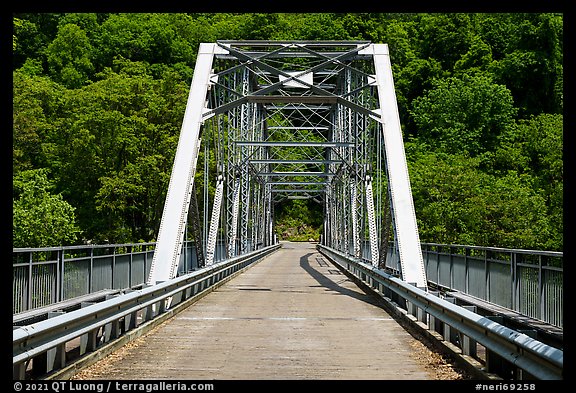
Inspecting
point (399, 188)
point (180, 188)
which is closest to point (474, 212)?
point (399, 188)

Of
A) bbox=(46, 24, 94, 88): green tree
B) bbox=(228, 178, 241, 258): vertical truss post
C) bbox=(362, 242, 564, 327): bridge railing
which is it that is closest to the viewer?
bbox=(362, 242, 564, 327): bridge railing

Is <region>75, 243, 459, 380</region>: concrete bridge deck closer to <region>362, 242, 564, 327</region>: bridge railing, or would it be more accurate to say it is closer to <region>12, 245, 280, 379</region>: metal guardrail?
<region>12, 245, 280, 379</region>: metal guardrail

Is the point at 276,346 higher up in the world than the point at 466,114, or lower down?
lower down

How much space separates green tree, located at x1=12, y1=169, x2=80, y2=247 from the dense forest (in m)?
0.07

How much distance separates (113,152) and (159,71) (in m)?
16.7

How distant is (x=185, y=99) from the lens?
44594mm

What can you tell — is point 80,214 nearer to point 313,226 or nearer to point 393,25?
point 393,25

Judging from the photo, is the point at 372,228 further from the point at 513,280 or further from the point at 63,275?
the point at 63,275

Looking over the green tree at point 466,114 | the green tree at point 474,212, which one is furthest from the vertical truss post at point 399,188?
the green tree at point 466,114

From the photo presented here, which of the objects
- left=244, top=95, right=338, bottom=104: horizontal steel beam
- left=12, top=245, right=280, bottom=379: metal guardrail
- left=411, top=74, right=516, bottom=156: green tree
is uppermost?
left=411, top=74, right=516, bottom=156: green tree

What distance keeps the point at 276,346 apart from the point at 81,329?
2.91 meters

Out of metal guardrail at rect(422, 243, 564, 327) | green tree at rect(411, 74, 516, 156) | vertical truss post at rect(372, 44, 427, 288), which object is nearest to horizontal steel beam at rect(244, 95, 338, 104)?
vertical truss post at rect(372, 44, 427, 288)

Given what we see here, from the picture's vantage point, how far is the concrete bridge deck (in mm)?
8266
